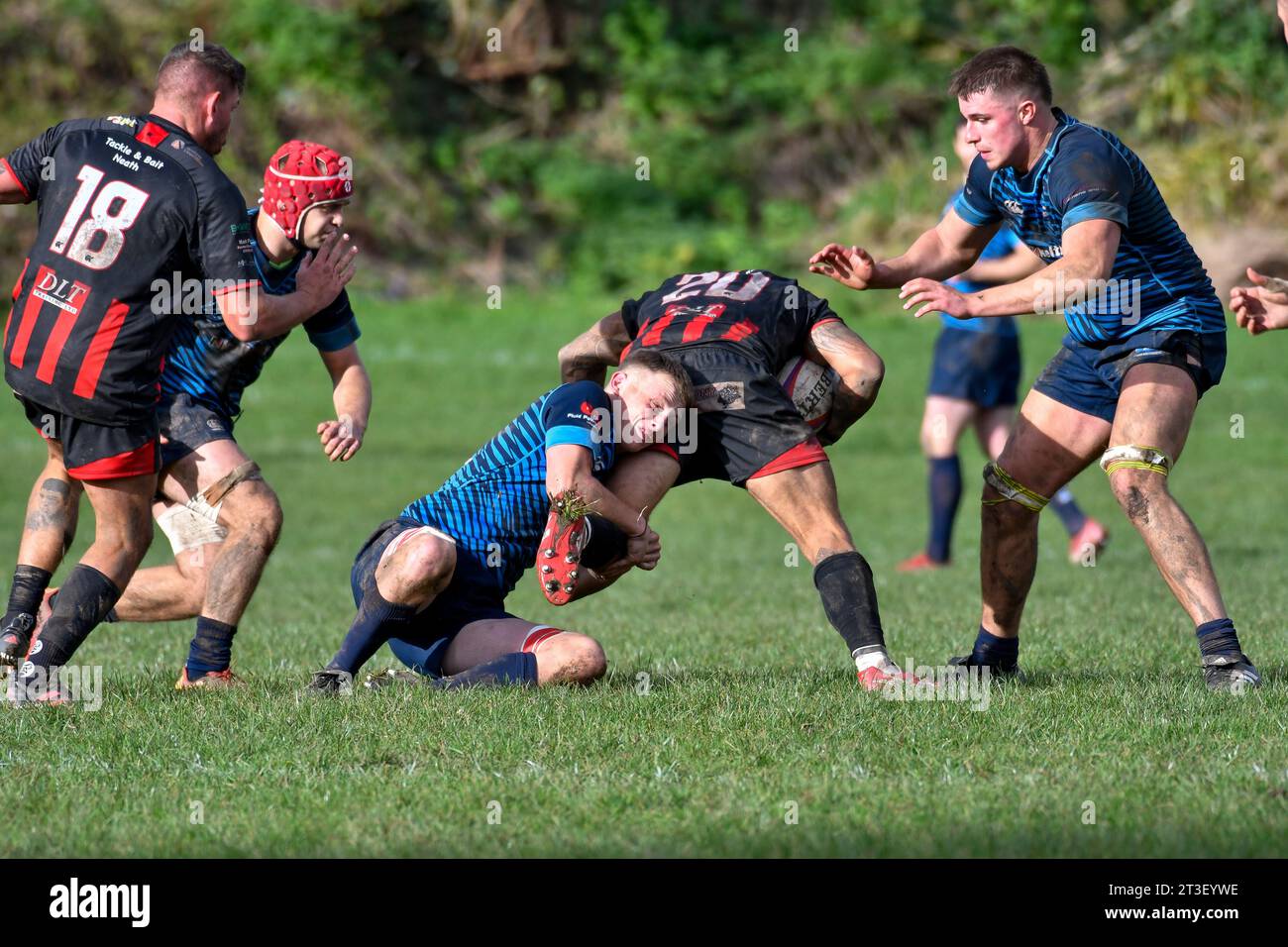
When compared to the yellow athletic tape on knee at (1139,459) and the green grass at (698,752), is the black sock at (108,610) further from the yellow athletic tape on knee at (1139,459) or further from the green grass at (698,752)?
the yellow athletic tape on knee at (1139,459)

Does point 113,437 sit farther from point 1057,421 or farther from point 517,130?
point 517,130

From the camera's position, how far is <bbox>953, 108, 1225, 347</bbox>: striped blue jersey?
18.7 ft

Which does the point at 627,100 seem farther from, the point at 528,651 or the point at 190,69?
the point at 528,651

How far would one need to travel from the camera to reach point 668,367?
579 centimetres

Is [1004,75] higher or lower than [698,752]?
higher

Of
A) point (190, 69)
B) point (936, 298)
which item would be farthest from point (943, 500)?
point (190, 69)

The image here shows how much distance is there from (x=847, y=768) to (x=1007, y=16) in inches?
967

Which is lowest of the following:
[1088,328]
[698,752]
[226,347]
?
[698,752]

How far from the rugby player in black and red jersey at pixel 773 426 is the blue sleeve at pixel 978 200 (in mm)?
717

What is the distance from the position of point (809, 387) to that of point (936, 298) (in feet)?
3.03

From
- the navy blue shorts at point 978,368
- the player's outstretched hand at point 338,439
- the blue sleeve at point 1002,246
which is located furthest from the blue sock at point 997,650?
the blue sleeve at point 1002,246

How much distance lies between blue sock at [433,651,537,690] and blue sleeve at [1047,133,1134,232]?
2.42 meters

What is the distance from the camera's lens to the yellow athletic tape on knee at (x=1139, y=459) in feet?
18.7

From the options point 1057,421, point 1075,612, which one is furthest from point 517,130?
point 1057,421
